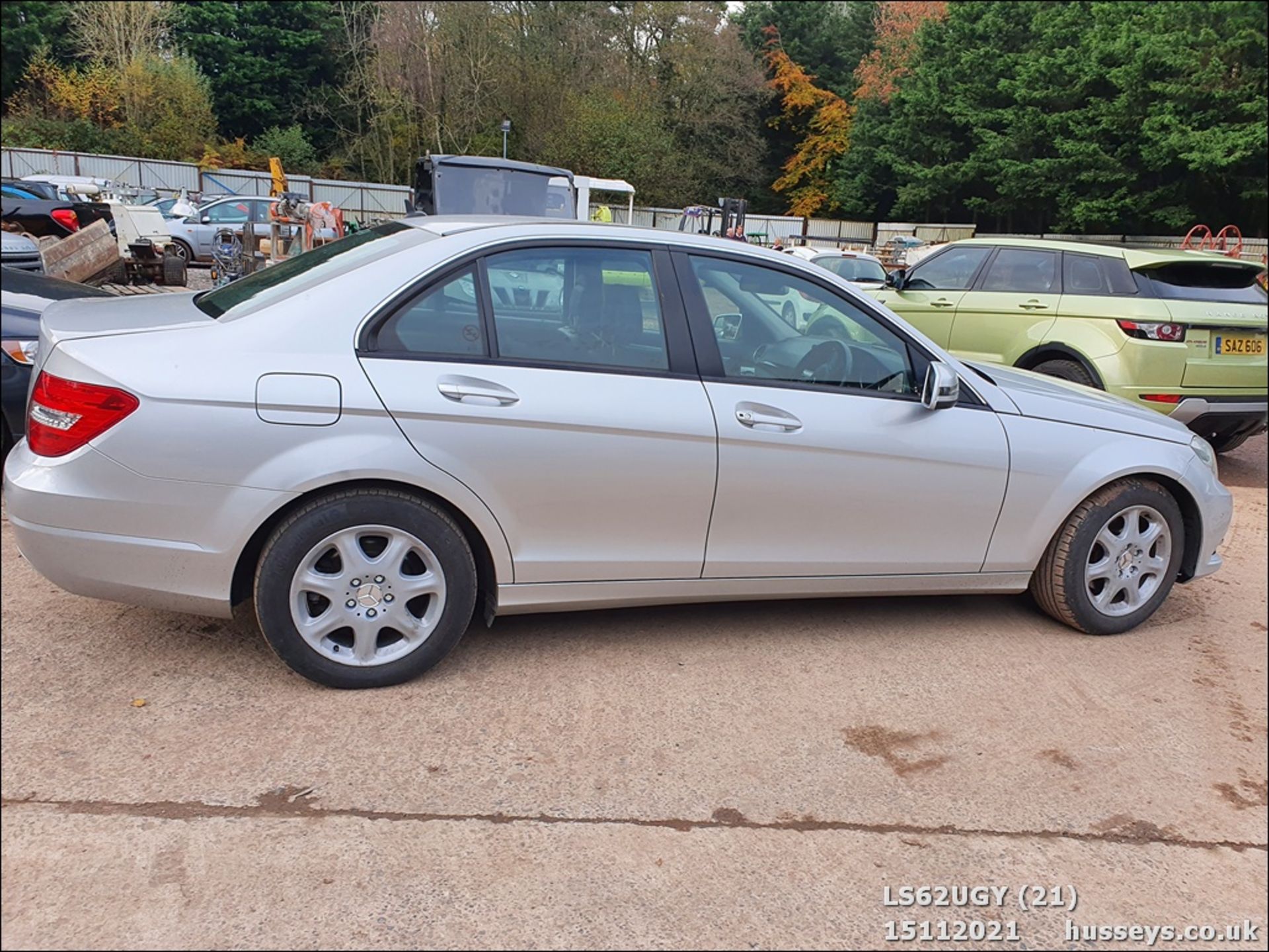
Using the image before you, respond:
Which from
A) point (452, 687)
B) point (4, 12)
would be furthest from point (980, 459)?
point (4, 12)

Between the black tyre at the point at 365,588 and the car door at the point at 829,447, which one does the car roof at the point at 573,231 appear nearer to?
the car door at the point at 829,447

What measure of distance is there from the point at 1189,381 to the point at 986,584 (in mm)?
4019

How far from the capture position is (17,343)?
205 inches

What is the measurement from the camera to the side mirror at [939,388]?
3.68 m

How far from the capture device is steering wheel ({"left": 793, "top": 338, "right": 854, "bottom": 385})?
3.74 m

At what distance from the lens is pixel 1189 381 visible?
7.00m

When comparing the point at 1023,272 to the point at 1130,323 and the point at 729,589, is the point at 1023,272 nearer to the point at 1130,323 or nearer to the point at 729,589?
the point at 1130,323

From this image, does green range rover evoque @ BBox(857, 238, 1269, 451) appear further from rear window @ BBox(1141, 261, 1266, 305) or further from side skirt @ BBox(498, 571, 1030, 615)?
side skirt @ BBox(498, 571, 1030, 615)

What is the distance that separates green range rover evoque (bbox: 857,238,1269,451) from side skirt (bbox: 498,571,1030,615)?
12.3 ft

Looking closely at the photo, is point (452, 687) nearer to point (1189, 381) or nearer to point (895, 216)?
point (1189, 381)

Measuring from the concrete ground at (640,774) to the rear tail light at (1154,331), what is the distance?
3.68 metres

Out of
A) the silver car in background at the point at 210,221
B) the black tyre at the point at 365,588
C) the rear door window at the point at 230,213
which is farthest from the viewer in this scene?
the rear door window at the point at 230,213

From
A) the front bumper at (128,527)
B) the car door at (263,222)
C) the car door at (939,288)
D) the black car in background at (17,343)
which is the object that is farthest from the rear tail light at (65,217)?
the front bumper at (128,527)

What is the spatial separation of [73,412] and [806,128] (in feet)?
146
